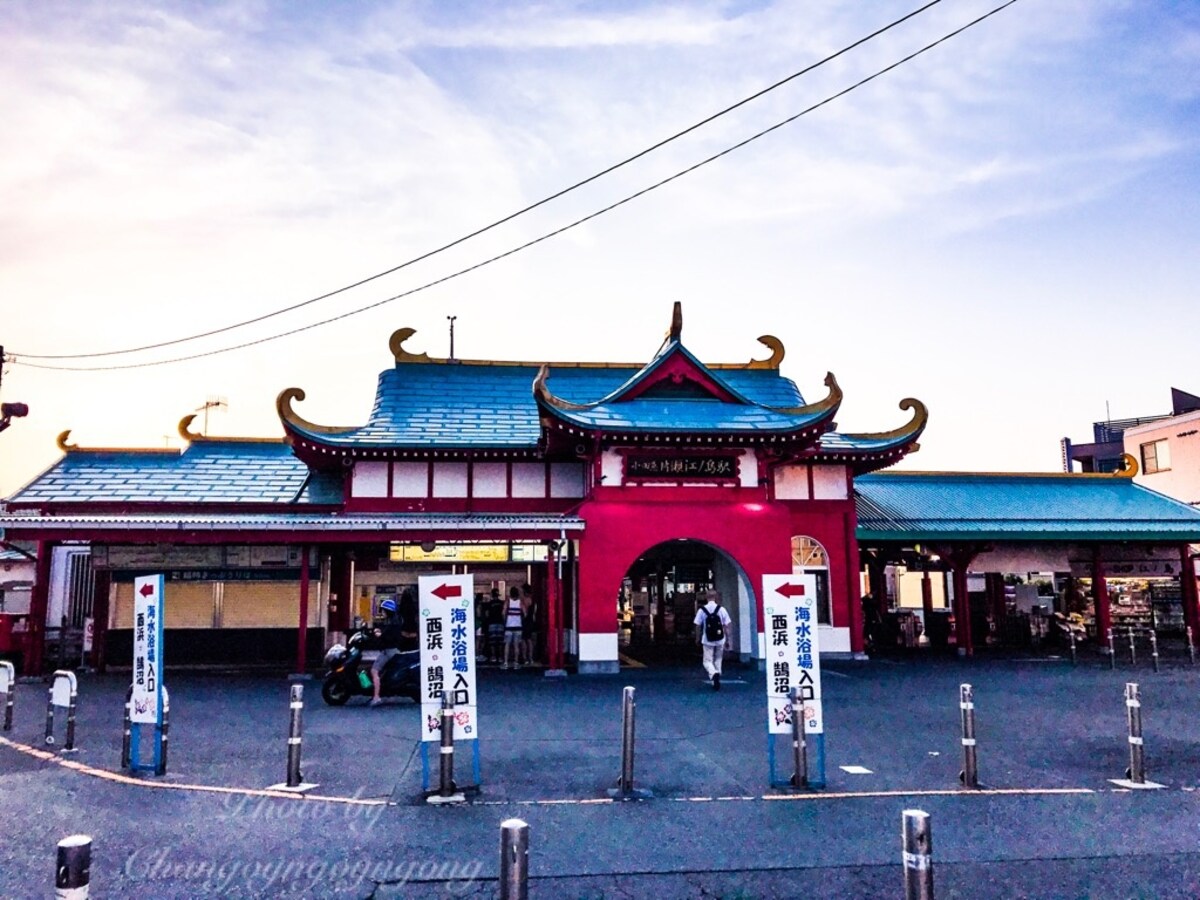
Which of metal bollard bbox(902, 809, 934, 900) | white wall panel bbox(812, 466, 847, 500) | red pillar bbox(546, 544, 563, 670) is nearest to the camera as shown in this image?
metal bollard bbox(902, 809, 934, 900)

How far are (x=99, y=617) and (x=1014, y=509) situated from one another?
77.1 ft

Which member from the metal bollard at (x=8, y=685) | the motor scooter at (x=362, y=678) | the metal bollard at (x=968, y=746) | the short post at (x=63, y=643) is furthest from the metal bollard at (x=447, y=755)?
the short post at (x=63, y=643)

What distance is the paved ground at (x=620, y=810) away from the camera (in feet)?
18.7

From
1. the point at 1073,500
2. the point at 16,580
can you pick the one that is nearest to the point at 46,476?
the point at 16,580

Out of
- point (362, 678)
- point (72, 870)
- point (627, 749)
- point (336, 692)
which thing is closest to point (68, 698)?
point (336, 692)

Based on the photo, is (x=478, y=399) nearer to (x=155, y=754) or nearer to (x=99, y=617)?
(x=99, y=617)

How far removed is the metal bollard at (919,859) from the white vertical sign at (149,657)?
743 cm

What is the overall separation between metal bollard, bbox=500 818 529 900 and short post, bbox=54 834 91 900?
1.66m

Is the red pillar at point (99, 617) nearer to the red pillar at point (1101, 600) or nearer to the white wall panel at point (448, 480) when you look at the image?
the white wall panel at point (448, 480)

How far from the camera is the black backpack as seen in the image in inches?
595

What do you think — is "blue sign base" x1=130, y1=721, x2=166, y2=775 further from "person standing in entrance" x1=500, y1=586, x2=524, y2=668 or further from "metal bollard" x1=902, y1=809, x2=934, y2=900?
"person standing in entrance" x1=500, y1=586, x2=524, y2=668

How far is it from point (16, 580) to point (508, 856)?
1147 inches

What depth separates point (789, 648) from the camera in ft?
29.3

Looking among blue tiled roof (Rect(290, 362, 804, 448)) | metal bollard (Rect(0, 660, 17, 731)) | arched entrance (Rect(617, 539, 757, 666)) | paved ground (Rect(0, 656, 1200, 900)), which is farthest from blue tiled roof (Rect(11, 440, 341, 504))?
metal bollard (Rect(0, 660, 17, 731))
